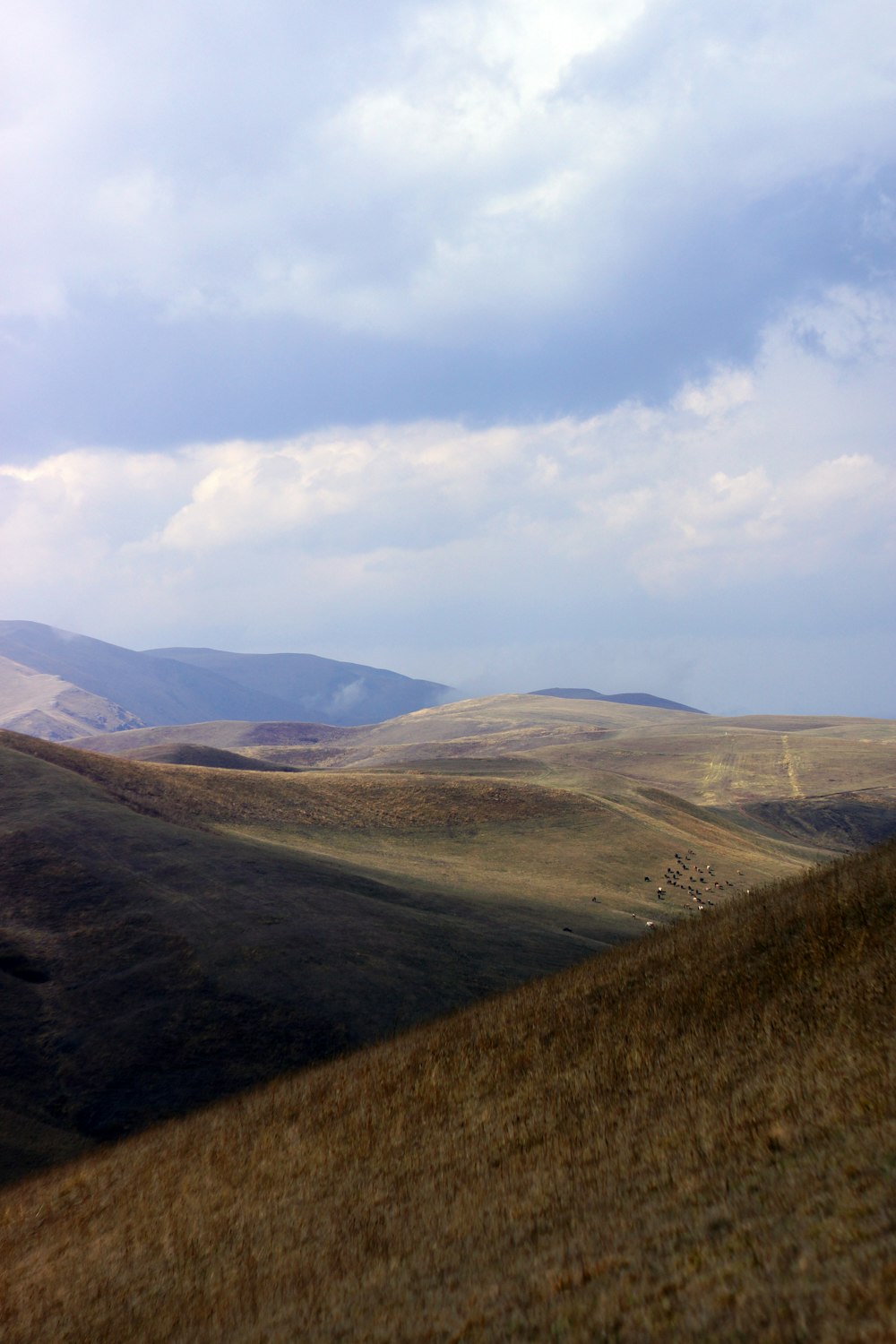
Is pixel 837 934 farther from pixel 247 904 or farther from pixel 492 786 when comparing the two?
pixel 492 786

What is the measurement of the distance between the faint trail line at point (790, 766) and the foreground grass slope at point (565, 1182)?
9671cm

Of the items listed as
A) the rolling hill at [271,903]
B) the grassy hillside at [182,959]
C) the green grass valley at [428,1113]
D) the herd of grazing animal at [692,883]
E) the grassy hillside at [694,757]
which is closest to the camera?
the green grass valley at [428,1113]

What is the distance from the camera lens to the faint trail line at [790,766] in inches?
4104

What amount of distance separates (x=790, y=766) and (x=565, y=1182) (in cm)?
12514

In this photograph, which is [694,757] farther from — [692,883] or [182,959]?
[182,959]

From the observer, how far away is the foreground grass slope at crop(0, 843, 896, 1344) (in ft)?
19.2

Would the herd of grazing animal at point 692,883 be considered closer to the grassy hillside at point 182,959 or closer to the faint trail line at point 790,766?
the grassy hillside at point 182,959

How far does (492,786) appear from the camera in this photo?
72812mm

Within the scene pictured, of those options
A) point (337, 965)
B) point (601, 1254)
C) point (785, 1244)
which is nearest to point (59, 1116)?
point (337, 965)

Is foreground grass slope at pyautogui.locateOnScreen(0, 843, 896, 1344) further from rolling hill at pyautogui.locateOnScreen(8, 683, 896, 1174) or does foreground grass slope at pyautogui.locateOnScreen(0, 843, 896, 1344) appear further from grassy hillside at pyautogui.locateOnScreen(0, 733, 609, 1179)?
Result: rolling hill at pyautogui.locateOnScreen(8, 683, 896, 1174)

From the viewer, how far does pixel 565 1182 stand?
8.41m

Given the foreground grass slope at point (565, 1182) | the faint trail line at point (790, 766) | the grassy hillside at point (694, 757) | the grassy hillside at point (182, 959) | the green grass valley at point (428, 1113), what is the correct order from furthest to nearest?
the grassy hillside at point (694, 757), the faint trail line at point (790, 766), the grassy hillside at point (182, 959), the green grass valley at point (428, 1113), the foreground grass slope at point (565, 1182)

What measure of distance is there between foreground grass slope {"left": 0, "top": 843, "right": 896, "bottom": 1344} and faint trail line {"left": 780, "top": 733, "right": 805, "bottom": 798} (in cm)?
9671

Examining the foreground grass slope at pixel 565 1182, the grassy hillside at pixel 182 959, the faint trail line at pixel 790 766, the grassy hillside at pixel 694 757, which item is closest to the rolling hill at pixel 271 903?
the grassy hillside at pixel 182 959
